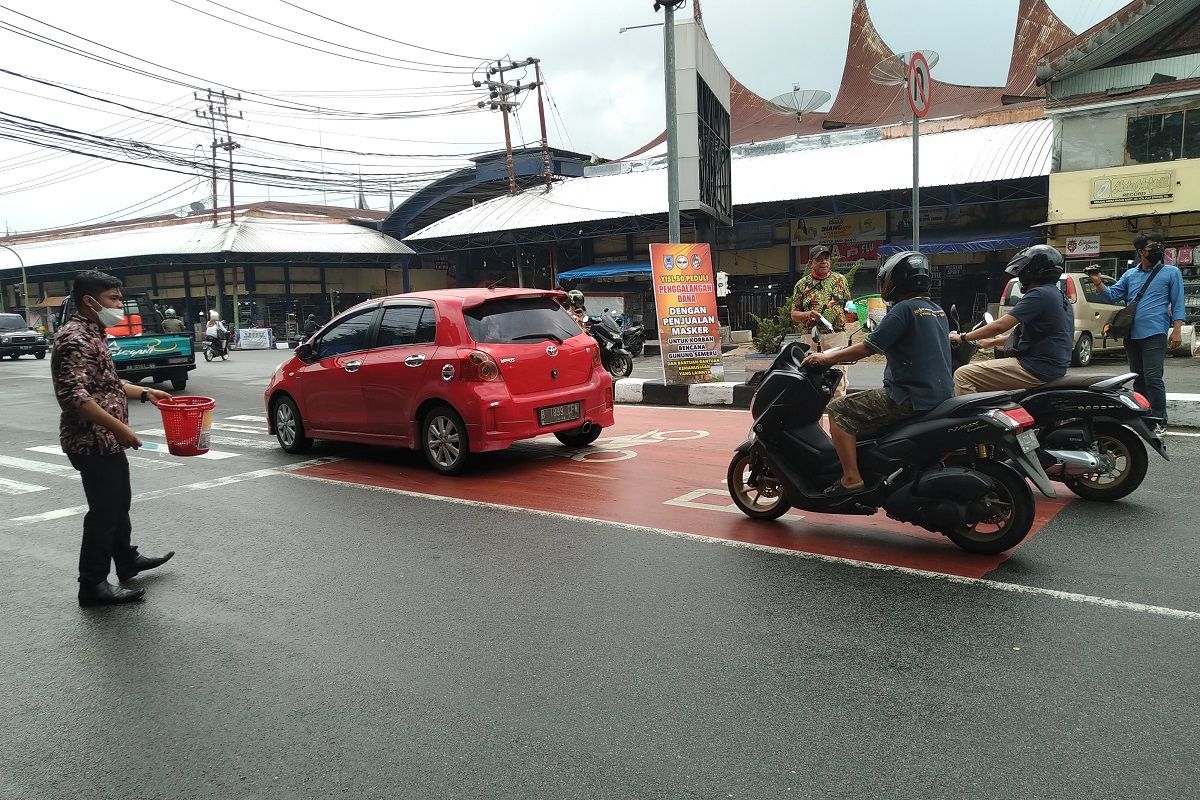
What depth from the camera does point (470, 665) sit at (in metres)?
3.62

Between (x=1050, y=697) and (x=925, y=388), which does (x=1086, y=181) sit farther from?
(x=1050, y=697)

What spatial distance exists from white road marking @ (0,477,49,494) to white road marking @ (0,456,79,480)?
389 millimetres

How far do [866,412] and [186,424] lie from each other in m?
4.01

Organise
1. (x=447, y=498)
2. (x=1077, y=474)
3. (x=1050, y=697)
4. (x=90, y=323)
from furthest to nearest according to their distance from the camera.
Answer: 1. (x=447, y=498)
2. (x=1077, y=474)
3. (x=90, y=323)
4. (x=1050, y=697)

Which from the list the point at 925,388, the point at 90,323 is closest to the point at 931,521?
the point at 925,388

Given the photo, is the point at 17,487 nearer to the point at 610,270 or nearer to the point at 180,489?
the point at 180,489

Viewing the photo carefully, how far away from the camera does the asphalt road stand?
2.78m

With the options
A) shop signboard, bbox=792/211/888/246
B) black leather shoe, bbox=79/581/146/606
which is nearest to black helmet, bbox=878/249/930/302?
black leather shoe, bbox=79/581/146/606

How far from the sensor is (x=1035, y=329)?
587 cm

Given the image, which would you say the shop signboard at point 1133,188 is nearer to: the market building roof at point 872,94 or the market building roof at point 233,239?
the market building roof at point 872,94

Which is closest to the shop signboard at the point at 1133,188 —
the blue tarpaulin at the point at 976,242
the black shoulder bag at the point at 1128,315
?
the blue tarpaulin at the point at 976,242

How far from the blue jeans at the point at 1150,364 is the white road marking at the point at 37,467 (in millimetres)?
9824

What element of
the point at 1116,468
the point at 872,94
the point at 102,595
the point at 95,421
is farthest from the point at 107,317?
the point at 872,94

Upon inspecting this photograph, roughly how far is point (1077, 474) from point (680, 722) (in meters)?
4.23
